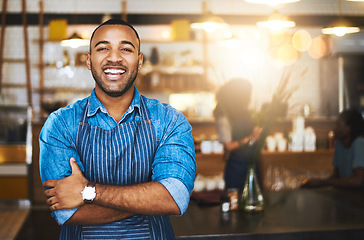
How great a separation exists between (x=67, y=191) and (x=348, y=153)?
2.93 m

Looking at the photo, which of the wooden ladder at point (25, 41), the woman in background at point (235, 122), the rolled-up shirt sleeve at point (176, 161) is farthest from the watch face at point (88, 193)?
the wooden ladder at point (25, 41)

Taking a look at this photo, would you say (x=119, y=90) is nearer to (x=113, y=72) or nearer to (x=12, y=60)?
(x=113, y=72)

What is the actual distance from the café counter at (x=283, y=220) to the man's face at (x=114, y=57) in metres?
0.82

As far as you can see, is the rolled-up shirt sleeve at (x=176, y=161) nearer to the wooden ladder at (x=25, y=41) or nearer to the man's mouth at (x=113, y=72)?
the man's mouth at (x=113, y=72)

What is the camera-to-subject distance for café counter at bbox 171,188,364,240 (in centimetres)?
217

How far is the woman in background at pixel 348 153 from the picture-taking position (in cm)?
347

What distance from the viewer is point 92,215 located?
1572mm

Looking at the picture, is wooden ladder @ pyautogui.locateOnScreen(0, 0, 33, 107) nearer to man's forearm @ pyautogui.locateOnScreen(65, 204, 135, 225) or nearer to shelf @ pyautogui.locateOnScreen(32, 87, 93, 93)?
shelf @ pyautogui.locateOnScreen(32, 87, 93, 93)

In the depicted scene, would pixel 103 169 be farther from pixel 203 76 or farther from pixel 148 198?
pixel 203 76

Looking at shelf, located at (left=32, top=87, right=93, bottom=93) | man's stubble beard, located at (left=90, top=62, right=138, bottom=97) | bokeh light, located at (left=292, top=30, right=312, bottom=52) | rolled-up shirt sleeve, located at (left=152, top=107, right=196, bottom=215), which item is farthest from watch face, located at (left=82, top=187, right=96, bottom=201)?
bokeh light, located at (left=292, top=30, right=312, bottom=52)

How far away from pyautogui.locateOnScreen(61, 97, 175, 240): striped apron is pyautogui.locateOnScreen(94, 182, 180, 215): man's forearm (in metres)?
0.10

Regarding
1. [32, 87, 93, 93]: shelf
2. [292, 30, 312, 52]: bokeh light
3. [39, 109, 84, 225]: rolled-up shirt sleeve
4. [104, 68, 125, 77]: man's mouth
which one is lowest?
[39, 109, 84, 225]: rolled-up shirt sleeve

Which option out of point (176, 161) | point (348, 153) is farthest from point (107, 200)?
point (348, 153)

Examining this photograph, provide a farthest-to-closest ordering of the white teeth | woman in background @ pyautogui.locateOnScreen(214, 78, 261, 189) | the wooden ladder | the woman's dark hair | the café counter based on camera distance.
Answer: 1. the wooden ladder
2. woman in background @ pyautogui.locateOnScreen(214, 78, 261, 189)
3. the woman's dark hair
4. the café counter
5. the white teeth
